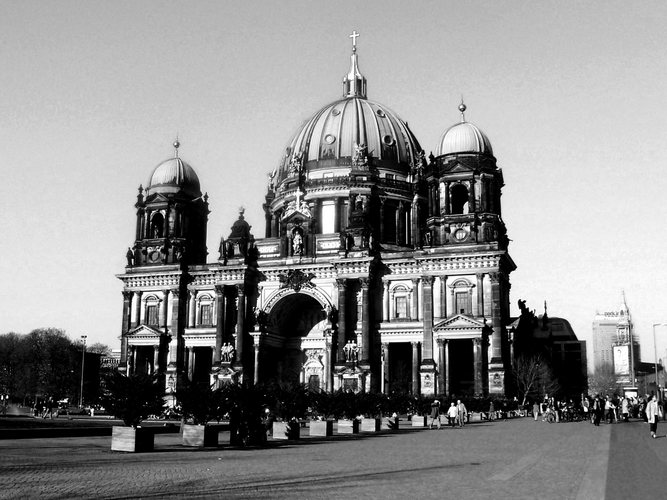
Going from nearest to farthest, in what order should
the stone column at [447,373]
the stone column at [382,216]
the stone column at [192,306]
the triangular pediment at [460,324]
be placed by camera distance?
1. the triangular pediment at [460,324]
2. the stone column at [447,373]
3. the stone column at [192,306]
4. the stone column at [382,216]

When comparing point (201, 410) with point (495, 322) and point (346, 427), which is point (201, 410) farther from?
point (495, 322)

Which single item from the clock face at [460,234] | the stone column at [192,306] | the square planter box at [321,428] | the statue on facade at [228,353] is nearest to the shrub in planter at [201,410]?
the square planter box at [321,428]

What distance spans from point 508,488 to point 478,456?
26.7ft

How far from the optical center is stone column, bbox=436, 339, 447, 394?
6962cm

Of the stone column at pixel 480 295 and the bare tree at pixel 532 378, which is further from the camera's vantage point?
the bare tree at pixel 532 378

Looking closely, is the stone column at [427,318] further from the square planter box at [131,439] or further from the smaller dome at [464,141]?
the square planter box at [131,439]

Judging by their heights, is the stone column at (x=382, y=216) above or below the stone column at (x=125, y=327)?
above

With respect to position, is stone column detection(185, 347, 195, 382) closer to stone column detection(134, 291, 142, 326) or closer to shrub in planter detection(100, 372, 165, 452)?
stone column detection(134, 291, 142, 326)

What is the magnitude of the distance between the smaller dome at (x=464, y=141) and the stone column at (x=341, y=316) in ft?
50.1

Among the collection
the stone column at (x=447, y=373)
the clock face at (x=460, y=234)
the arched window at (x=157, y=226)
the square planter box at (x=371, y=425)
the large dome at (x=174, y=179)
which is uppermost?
the large dome at (x=174, y=179)

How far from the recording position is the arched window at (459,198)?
246 ft

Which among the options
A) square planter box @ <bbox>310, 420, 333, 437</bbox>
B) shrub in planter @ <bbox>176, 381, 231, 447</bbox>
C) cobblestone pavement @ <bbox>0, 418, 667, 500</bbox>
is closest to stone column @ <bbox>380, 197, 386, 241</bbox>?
square planter box @ <bbox>310, 420, 333, 437</bbox>

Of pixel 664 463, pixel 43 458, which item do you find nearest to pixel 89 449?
pixel 43 458

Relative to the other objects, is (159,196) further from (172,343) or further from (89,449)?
(89,449)
